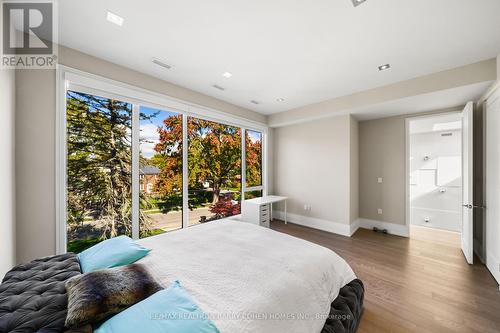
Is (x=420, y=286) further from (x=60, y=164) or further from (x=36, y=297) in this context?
(x=60, y=164)

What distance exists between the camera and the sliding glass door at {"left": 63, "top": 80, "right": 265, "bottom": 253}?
7.77 feet

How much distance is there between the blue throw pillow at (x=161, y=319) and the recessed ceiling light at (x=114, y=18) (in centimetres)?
225

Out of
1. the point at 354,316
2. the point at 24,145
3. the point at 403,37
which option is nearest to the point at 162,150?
the point at 24,145

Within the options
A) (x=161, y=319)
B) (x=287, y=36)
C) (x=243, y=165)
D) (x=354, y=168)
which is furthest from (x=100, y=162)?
(x=354, y=168)

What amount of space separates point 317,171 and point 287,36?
293cm

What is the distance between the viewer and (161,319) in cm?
82

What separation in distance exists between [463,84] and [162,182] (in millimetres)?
4394

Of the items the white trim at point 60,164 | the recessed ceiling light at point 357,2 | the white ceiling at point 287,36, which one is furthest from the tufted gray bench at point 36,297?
the recessed ceiling light at point 357,2

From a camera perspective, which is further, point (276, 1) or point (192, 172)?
point (192, 172)

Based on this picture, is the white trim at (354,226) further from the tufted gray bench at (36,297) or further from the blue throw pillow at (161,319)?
the tufted gray bench at (36,297)

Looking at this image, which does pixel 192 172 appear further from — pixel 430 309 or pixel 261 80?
pixel 430 309

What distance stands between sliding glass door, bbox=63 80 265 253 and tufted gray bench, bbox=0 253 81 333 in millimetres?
1103

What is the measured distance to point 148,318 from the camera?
0.82m

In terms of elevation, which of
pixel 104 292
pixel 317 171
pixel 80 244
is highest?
pixel 317 171
